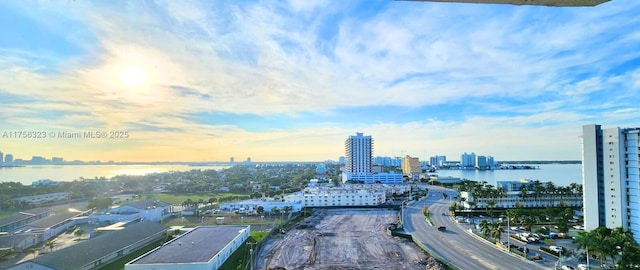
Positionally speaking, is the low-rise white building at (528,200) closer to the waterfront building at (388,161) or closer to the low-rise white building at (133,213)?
the low-rise white building at (133,213)

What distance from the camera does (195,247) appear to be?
847 cm

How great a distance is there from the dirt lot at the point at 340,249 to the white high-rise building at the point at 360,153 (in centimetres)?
2121

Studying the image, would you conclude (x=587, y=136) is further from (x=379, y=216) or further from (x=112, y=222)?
(x=112, y=222)

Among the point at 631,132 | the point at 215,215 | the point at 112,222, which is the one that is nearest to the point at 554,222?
the point at 631,132

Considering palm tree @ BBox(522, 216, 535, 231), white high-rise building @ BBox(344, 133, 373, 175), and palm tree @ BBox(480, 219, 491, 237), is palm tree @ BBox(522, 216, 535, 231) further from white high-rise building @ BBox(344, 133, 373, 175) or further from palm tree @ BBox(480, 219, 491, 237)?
white high-rise building @ BBox(344, 133, 373, 175)

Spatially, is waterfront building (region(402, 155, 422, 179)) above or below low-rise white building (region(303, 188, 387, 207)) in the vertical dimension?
above

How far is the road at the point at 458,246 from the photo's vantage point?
8227 millimetres

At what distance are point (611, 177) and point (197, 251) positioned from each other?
1250cm

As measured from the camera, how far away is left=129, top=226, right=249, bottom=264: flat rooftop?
752 centimetres

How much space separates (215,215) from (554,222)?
14.5 meters

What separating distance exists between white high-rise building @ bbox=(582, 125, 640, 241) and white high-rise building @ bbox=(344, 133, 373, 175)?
24648mm

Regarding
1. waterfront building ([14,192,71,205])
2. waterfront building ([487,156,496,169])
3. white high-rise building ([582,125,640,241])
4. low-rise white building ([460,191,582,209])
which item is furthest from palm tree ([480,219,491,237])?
waterfront building ([487,156,496,169])

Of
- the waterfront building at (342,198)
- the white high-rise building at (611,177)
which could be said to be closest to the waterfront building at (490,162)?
the waterfront building at (342,198)

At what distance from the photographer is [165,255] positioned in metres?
7.79
